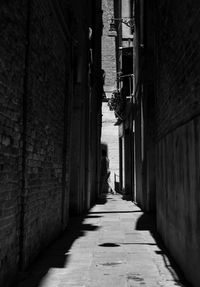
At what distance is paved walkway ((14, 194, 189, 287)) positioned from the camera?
5.47 meters

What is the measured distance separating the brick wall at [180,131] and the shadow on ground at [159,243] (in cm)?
10

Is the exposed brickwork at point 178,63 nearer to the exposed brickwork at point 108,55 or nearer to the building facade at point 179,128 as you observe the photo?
the building facade at point 179,128

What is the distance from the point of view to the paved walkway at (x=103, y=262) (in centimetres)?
547

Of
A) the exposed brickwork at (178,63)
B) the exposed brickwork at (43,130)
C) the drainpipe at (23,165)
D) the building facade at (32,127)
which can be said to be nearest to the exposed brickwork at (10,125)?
the building facade at (32,127)

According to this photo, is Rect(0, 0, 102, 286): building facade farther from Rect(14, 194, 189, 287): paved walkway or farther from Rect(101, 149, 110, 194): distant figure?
Rect(101, 149, 110, 194): distant figure

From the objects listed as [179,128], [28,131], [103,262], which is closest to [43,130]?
[28,131]

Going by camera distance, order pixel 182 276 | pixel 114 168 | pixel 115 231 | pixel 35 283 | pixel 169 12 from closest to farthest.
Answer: pixel 35 283 → pixel 182 276 → pixel 169 12 → pixel 115 231 → pixel 114 168

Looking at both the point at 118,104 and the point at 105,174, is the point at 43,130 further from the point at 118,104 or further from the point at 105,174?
the point at 105,174

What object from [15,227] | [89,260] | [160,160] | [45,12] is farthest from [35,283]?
[45,12]

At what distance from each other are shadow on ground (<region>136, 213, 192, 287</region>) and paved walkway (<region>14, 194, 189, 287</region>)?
0.06ft

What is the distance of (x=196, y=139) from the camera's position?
4801mm

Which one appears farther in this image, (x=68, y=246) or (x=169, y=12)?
(x=68, y=246)

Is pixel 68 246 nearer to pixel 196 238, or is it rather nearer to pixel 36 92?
pixel 36 92

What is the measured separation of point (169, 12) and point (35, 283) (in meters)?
4.75
